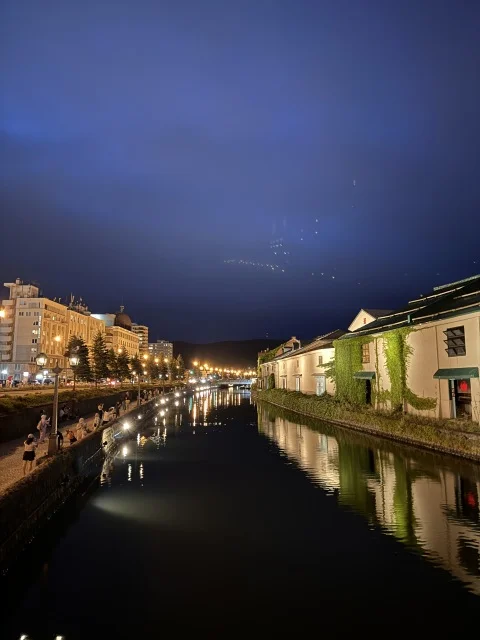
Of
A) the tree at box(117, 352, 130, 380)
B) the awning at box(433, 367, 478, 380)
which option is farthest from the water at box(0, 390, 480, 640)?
the tree at box(117, 352, 130, 380)

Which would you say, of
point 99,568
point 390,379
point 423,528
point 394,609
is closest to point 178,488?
point 99,568

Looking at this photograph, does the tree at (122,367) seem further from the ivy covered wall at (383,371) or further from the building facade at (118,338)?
the building facade at (118,338)

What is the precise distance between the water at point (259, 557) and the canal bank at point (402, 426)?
1.38 meters

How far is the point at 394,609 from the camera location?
8.43 m

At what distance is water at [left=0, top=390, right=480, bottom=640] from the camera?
8.20 meters

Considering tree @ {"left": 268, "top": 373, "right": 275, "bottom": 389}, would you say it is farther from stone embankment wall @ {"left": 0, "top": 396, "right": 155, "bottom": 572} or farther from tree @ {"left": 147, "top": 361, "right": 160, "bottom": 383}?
stone embankment wall @ {"left": 0, "top": 396, "right": 155, "bottom": 572}

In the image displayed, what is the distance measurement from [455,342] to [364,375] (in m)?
11.5

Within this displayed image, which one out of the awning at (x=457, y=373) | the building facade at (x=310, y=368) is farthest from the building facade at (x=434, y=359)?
the building facade at (x=310, y=368)

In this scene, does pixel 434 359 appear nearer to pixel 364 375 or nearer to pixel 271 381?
pixel 364 375

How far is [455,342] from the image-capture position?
82.9 ft

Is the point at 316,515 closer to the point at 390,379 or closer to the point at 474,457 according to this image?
the point at 474,457

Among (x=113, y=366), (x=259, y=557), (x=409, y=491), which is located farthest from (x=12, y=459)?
(x=113, y=366)

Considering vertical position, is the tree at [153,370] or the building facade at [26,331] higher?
the building facade at [26,331]

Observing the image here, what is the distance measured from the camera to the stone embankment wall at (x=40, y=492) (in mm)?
10242
